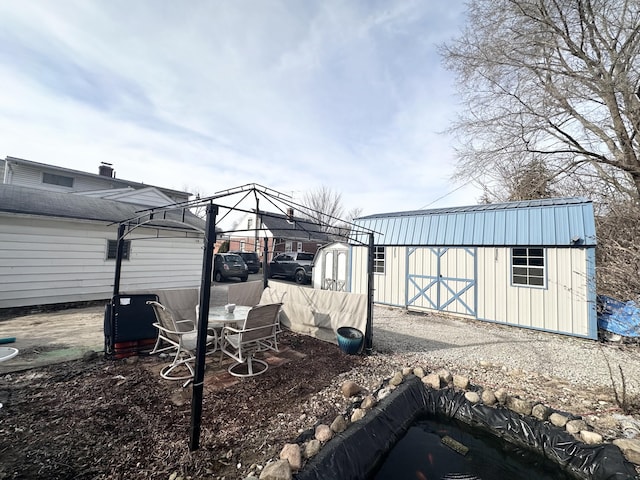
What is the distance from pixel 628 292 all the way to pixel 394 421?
418 cm

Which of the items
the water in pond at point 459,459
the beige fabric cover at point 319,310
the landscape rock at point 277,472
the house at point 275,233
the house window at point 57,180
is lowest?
the water in pond at point 459,459

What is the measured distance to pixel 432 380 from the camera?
3.64 metres

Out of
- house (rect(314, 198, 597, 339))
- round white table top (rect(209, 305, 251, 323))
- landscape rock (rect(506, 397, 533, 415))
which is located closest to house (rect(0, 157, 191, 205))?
round white table top (rect(209, 305, 251, 323))

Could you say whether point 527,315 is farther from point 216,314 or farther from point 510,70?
point 216,314

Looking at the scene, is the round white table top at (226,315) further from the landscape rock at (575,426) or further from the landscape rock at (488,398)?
the landscape rock at (575,426)

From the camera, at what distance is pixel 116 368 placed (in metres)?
3.87

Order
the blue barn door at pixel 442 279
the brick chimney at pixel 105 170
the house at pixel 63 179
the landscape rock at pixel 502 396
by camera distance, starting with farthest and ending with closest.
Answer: the brick chimney at pixel 105 170 → the house at pixel 63 179 → the blue barn door at pixel 442 279 → the landscape rock at pixel 502 396

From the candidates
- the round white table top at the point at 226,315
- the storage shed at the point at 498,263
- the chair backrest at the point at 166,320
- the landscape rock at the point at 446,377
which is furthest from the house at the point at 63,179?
the landscape rock at the point at 446,377

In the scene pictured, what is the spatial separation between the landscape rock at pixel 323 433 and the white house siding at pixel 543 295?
6.94 metres

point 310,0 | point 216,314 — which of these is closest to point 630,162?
point 310,0

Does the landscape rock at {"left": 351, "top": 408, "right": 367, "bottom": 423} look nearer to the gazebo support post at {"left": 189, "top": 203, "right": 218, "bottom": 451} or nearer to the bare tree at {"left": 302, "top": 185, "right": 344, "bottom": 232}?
the gazebo support post at {"left": 189, "top": 203, "right": 218, "bottom": 451}

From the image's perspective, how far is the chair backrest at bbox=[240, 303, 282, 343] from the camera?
12.7ft

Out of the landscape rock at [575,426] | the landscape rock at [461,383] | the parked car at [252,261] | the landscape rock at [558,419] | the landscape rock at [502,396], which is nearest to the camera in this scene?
the landscape rock at [575,426]

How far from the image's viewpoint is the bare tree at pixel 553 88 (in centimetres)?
665
